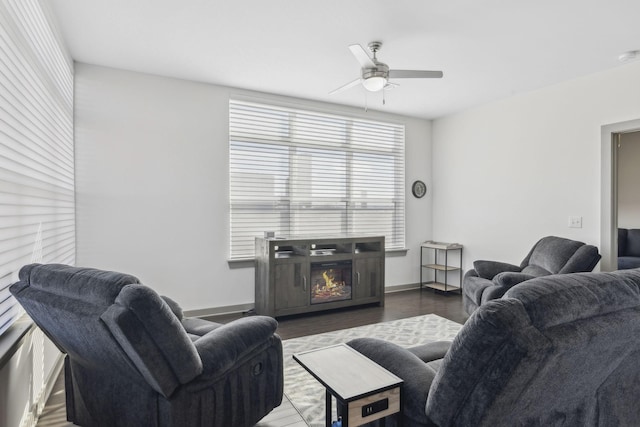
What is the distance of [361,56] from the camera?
2773 mm

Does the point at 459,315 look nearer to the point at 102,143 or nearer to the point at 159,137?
the point at 159,137

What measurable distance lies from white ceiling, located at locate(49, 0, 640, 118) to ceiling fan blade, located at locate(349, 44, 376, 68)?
0.95 feet

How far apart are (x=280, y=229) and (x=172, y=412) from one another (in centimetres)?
317

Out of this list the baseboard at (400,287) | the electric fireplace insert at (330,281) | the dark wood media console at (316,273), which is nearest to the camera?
the dark wood media console at (316,273)

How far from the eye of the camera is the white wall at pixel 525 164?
3.83 metres

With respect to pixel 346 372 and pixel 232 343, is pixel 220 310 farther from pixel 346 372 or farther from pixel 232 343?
pixel 346 372

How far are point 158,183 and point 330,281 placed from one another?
2.33 meters

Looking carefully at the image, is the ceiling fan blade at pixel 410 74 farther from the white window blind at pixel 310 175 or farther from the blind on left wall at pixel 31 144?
the blind on left wall at pixel 31 144

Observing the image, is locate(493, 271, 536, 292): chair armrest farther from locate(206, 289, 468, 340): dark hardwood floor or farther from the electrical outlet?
the electrical outlet

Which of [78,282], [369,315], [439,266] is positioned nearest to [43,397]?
[78,282]

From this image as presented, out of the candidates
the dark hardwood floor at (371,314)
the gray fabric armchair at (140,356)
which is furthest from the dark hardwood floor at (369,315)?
the gray fabric armchair at (140,356)

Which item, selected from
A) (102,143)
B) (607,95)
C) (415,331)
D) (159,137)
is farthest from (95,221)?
(607,95)

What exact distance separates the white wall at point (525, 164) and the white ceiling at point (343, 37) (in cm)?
29

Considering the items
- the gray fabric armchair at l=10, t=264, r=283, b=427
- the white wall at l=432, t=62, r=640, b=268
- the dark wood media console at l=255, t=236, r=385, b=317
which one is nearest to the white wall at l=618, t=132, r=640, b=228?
the white wall at l=432, t=62, r=640, b=268
